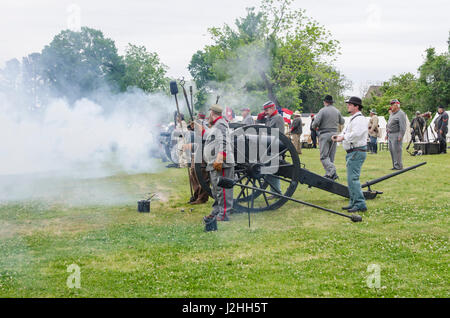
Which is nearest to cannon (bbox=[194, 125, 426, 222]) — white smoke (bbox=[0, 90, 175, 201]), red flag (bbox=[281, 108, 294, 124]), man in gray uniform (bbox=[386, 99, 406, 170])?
white smoke (bbox=[0, 90, 175, 201])

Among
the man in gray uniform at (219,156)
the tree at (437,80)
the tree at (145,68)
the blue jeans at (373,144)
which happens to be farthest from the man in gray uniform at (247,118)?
the tree at (437,80)

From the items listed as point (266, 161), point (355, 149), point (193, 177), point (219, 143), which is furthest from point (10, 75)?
point (355, 149)

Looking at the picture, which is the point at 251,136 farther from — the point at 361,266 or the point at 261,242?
the point at 361,266

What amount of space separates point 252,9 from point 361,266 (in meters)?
36.1

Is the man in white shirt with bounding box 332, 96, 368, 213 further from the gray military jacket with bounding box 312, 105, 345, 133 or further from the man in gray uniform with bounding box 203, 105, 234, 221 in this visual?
the gray military jacket with bounding box 312, 105, 345, 133

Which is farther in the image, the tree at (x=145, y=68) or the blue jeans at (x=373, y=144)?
the tree at (x=145, y=68)

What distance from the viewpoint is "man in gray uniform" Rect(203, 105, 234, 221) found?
6875 millimetres

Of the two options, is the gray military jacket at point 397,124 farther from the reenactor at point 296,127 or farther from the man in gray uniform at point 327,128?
the reenactor at point 296,127

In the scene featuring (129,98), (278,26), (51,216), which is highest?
(278,26)

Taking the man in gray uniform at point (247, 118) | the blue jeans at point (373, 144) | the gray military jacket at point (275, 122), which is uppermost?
the man in gray uniform at point (247, 118)

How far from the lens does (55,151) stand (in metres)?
17.8

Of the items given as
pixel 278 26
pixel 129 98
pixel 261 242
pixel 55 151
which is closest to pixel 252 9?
pixel 278 26

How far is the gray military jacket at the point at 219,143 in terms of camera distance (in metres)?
6.89

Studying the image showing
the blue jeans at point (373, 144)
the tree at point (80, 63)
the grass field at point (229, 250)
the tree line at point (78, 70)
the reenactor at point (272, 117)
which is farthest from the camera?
the blue jeans at point (373, 144)
